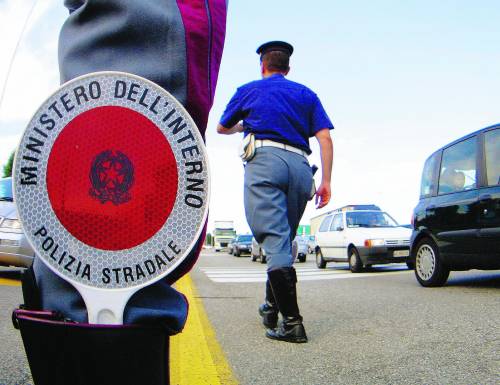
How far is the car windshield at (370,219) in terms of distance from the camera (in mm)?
11031

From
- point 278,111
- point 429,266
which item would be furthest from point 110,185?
point 429,266

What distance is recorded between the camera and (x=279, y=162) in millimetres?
2865

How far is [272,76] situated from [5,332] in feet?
7.25

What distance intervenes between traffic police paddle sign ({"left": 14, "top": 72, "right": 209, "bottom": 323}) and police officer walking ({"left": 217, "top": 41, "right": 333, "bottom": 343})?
188cm

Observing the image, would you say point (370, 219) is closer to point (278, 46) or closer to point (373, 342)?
point (278, 46)

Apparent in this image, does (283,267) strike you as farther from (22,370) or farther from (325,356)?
(22,370)

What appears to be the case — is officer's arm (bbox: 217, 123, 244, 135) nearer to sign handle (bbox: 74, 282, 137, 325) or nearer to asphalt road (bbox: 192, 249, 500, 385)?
asphalt road (bbox: 192, 249, 500, 385)

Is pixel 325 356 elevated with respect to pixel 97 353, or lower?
lower

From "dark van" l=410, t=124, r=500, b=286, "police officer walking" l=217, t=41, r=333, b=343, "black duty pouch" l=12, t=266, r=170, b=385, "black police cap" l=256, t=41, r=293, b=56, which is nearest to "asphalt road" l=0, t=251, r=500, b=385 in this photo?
"police officer walking" l=217, t=41, r=333, b=343

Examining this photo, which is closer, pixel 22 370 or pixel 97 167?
pixel 97 167

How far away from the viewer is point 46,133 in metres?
0.88

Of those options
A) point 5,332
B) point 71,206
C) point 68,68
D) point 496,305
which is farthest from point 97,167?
point 496,305

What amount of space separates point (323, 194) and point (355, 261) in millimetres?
7651

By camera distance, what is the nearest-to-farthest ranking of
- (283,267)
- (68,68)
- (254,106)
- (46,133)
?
(46,133), (68,68), (283,267), (254,106)
